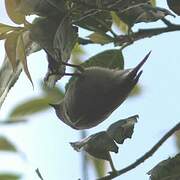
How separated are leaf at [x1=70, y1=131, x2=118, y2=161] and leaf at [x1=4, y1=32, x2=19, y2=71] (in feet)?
0.44

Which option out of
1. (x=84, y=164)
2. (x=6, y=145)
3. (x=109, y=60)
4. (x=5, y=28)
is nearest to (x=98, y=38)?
(x=109, y=60)

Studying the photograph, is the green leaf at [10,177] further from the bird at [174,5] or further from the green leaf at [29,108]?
the bird at [174,5]

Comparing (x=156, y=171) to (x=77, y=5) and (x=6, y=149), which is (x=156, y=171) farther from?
(x=6, y=149)

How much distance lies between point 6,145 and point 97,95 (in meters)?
0.56

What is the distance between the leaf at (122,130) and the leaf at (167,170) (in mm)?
65

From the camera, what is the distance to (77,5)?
0.80 metres

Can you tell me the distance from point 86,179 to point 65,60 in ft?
1.20

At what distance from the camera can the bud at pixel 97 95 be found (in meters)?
0.74

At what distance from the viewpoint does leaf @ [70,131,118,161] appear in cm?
85

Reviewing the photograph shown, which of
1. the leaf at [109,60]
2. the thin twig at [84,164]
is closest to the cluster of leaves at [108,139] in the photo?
the leaf at [109,60]

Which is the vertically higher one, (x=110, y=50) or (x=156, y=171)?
(x=110, y=50)

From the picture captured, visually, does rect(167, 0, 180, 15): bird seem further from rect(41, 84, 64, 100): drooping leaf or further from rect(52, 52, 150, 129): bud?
rect(41, 84, 64, 100): drooping leaf

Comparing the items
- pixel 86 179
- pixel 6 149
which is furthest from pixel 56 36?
pixel 6 149

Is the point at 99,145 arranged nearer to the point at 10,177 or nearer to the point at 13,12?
the point at 13,12
